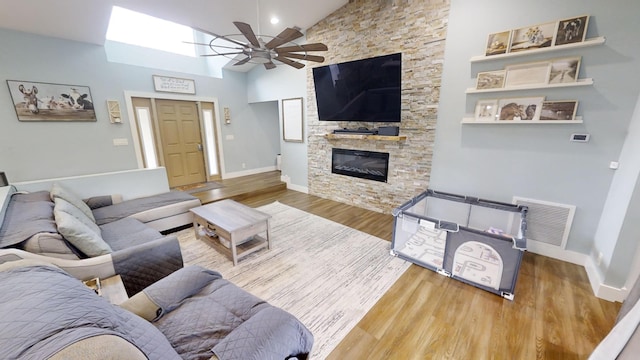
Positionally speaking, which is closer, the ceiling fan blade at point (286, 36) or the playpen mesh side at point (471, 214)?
the ceiling fan blade at point (286, 36)

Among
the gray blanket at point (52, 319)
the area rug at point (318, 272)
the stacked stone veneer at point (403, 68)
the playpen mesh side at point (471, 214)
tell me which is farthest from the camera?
the stacked stone veneer at point (403, 68)

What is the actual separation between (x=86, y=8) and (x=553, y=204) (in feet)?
19.7

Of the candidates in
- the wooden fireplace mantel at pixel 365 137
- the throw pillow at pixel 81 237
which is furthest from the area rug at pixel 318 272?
the wooden fireplace mantel at pixel 365 137

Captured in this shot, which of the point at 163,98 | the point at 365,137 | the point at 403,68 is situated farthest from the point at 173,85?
the point at 403,68

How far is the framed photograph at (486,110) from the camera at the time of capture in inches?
105

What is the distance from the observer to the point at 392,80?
10.4ft

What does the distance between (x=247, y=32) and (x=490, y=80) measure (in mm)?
2628

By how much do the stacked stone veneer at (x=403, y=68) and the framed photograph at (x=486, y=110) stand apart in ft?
1.63

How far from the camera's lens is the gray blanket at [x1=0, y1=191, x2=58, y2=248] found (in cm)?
148

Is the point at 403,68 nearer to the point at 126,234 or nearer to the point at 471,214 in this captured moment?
the point at 471,214

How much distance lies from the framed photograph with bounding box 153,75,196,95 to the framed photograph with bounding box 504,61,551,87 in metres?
5.37

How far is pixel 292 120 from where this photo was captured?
492 cm

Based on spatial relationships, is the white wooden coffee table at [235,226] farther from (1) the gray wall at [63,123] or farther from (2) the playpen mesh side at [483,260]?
(1) the gray wall at [63,123]

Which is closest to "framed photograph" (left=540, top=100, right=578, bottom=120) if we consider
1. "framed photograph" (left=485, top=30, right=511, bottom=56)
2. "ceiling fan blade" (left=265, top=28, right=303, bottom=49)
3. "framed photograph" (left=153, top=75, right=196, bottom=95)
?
"framed photograph" (left=485, top=30, right=511, bottom=56)
